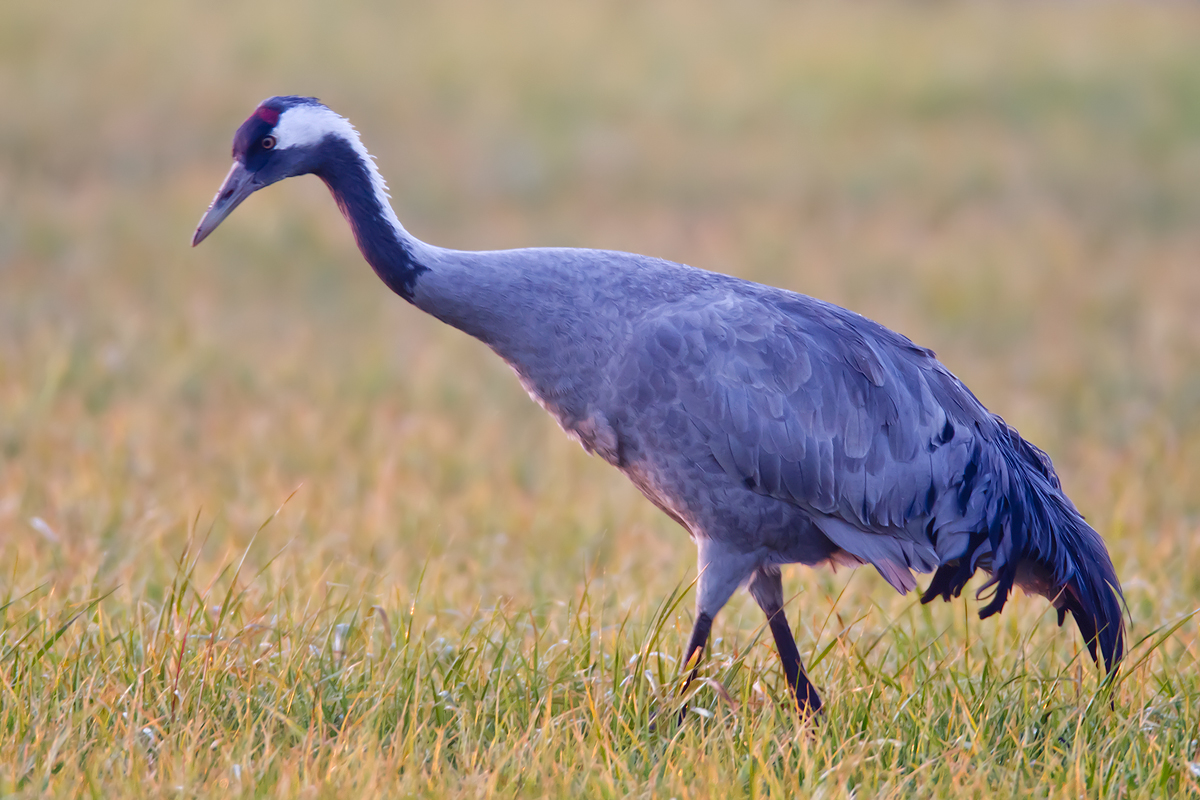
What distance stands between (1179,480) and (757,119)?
7757 mm

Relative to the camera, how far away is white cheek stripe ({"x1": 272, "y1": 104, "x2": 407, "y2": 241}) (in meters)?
3.80

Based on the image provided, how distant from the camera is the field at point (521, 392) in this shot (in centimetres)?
336

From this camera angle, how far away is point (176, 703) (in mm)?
3412

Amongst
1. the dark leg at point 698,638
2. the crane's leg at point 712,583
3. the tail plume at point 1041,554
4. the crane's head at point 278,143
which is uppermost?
the crane's head at point 278,143

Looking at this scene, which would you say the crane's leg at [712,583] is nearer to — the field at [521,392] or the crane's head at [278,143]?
the field at [521,392]

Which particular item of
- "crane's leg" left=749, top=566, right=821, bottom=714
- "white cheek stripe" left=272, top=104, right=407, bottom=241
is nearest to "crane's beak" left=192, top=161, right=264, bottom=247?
"white cheek stripe" left=272, top=104, right=407, bottom=241

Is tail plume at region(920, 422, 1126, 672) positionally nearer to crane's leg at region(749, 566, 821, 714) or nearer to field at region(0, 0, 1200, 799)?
field at region(0, 0, 1200, 799)

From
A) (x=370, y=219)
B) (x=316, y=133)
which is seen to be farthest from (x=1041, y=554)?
(x=316, y=133)

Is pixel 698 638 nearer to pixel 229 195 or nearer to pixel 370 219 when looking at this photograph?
pixel 370 219

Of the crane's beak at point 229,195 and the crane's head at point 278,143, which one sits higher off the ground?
the crane's head at point 278,143

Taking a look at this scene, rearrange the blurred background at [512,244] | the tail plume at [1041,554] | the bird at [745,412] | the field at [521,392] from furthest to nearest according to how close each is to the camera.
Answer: the blurred background at [512,244] → the tail plume at [1041,554] → the bird at [745,412] → the field at [521,392]

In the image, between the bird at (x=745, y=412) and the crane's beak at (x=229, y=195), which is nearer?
the bird at (x=745, y=412)

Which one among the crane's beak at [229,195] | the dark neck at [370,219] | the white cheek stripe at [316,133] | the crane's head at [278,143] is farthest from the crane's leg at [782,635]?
the crane's beak at [229,195]

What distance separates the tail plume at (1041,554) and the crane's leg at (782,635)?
0.45m
